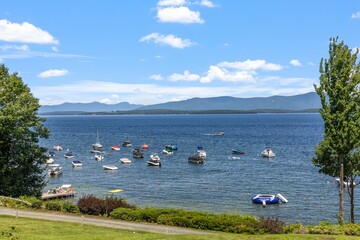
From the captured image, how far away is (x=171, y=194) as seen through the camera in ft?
209

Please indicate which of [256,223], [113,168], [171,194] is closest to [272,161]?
[113,168]

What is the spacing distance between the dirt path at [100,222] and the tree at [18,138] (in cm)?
1017

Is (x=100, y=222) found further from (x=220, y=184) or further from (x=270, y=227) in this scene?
(x=220, y=184)

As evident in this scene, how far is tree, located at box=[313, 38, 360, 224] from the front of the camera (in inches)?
1111

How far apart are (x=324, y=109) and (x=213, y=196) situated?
3556 centimetres

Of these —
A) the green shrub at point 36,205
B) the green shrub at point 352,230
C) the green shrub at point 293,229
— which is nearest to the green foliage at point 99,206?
the green shrub at point 36,205

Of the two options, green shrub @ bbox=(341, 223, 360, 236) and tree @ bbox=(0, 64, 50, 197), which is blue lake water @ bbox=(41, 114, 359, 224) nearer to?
tree @ bbox=(0, 64, 50, 197)

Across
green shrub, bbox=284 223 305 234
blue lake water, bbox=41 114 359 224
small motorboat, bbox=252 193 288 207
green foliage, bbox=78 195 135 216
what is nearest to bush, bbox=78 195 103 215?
green foliage, bbox=78 195 135 216

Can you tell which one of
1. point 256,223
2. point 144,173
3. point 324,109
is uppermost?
point 324,109

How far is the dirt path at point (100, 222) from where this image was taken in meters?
27.0

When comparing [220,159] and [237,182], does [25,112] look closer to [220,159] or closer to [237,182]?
[237,182]

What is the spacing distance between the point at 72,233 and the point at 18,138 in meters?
22.7

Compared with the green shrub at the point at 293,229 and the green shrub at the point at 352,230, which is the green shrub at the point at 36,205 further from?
the green shrub at the point at 352,230

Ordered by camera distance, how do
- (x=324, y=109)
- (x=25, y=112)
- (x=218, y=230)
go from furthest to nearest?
1. (x=25, y=112)
2. (x=324, y=109)
3. (x=218, y=230)
